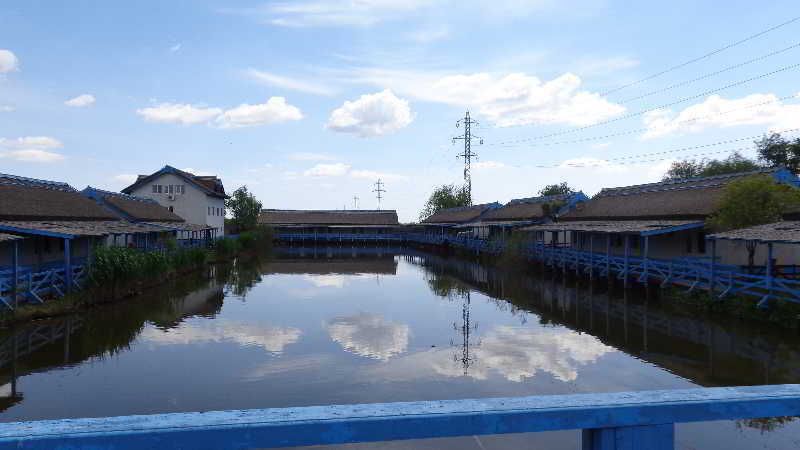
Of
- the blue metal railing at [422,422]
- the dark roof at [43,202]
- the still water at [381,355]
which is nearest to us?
the blue metal railing at [422,422]

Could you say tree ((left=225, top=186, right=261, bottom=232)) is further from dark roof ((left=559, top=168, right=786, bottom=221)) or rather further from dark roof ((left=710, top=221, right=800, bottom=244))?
dark roof ((left=710, top=221, right=800, bottom=244))

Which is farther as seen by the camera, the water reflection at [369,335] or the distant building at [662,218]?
the distant building at [662,218]

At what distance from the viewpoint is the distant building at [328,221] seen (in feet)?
216

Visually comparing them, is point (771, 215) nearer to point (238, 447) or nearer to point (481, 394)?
point (481, 394)

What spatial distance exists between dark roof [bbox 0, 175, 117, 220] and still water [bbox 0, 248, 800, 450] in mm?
6339

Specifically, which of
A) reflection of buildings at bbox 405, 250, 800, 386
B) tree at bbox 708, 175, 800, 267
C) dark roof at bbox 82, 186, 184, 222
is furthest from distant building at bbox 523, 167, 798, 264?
dark roof at bbox 82, 186, 184, 222

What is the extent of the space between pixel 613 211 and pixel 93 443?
3462cm

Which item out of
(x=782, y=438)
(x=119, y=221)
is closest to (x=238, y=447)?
(x=782, y=438)

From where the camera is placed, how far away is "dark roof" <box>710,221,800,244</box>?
14703 mm

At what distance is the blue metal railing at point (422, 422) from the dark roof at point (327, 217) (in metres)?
65.2

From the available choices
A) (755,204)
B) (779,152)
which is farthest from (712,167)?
(755,204)

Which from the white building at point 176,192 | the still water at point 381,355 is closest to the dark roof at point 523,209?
the still water at point 381,355

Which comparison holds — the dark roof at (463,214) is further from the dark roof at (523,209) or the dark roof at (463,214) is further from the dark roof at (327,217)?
the dark roof at (327,217)

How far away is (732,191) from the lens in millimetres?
20953
